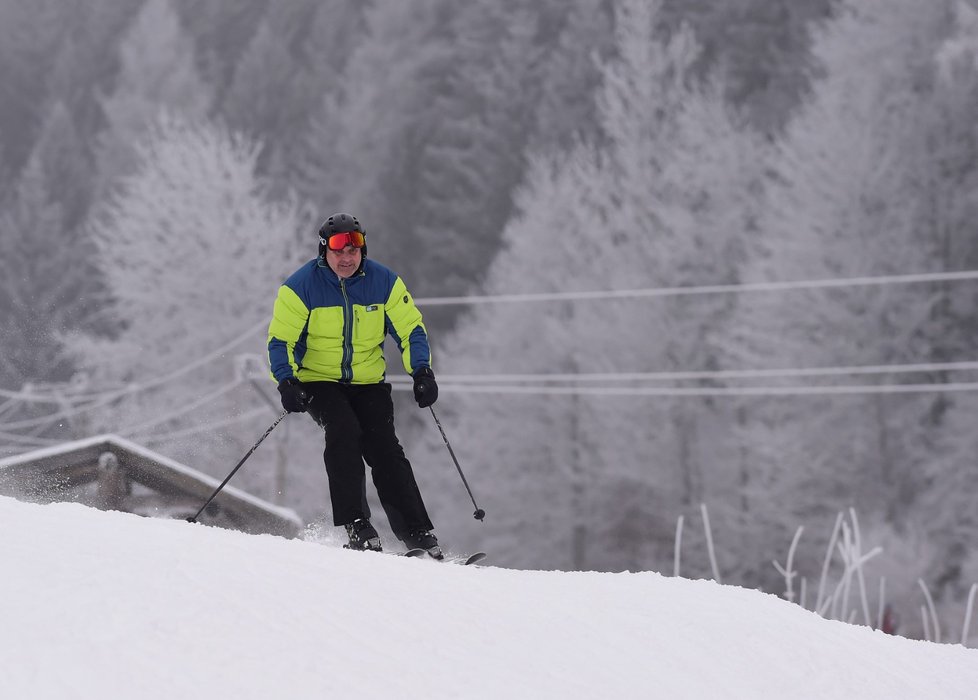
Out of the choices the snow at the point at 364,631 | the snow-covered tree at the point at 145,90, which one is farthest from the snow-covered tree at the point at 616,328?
the snow at the point at 364,631

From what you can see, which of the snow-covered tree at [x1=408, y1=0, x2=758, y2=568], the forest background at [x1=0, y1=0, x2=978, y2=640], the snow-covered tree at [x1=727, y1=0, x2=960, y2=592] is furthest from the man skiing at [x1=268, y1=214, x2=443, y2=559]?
the snow-covered tree at [x1=408, y1=0, x2=758, y2=568]

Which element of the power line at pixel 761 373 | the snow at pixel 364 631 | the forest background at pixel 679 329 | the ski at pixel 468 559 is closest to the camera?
the snow at pixel 364 631

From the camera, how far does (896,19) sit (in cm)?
2748

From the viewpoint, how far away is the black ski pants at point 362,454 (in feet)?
17.3

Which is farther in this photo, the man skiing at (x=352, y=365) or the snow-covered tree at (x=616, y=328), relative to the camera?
the snow-covered tree at (x=616, y=328)

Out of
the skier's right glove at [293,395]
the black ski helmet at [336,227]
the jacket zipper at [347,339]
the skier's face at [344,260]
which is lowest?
the skier's right glove at [293,395]

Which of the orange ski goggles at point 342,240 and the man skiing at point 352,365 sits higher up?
the orange ski goggles at point 342,240

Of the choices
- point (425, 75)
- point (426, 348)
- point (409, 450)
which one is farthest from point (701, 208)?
point (426, 348)

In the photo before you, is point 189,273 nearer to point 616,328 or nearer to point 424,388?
point 616,328

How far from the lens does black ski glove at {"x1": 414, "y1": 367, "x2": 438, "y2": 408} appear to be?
5.35 metres

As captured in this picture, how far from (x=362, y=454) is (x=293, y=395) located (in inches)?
19.5

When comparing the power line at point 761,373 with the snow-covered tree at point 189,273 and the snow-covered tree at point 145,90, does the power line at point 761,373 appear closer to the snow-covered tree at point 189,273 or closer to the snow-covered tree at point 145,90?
the snow-covered tree at point 189,273

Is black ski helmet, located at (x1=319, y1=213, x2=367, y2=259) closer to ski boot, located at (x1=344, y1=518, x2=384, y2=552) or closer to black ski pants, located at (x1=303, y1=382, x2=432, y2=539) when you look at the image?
black ski pants, located at (x1=303, y1=382, x2=432, y2=539)

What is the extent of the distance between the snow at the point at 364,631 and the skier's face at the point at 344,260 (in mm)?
1567
